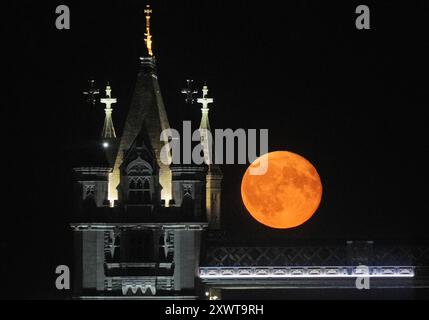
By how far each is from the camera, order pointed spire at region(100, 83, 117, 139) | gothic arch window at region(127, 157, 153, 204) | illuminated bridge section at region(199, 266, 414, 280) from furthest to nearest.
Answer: pointed spire at region(100, 83, 117, 139) < gothic arch window at region(127, 157, 153, 204) < illuminated bridge section at region(199, 266, 414, 280)

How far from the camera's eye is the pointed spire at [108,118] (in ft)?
277

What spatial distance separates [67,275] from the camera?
271 ft

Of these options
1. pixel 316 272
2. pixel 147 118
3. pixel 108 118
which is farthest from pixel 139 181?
pixel 316 272

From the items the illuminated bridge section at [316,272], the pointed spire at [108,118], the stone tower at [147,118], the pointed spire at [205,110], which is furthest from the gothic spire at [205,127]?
the illuminated bridge section at [316,272]

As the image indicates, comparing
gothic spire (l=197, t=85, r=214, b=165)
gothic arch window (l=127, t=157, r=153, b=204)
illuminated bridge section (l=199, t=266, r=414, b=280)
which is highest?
gothic spire (l=197, t=85, r=214, b=165)

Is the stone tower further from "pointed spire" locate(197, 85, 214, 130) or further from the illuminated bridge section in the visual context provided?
the illuminated bridge section

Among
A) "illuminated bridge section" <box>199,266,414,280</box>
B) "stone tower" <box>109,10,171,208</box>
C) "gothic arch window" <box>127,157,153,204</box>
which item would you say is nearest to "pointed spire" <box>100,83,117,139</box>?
"stone tower" <box>109,10,171,208</box>

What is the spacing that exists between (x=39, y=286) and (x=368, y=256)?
51.4ft

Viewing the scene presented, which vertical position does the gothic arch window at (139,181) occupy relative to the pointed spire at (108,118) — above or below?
below

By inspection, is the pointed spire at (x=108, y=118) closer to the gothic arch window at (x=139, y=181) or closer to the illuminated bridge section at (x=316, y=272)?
the gothic arch window at (x=139, y=181)

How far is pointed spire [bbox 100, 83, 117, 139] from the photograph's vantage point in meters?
84.3
